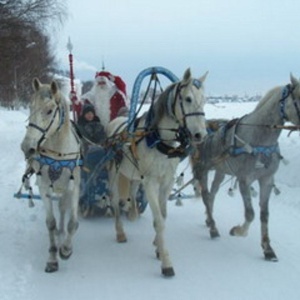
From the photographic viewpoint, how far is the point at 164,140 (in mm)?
5609

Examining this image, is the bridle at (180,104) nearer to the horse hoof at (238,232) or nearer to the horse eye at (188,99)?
the horse eye at (188,99)

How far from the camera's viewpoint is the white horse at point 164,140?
5176mm

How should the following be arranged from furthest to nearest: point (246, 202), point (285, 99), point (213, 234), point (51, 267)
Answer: point (213, 234) → point (246, 202) → point (285, 99) → point (51, 267)

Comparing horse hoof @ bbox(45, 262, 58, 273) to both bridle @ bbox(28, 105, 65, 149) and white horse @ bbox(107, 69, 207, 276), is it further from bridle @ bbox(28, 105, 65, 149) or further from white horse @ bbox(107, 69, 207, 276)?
bridle @ bbox(28, 105, 65, 149)

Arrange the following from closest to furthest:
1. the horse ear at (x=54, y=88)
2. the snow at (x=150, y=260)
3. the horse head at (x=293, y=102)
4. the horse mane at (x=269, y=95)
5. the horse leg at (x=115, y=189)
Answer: the snow at (x=150, y=260)
the horse ear at (x=54, y=88)
the horse head at (x=293, y=102)
the horse mane at (x=269, y=95)
the horse leg at (x=115, y=189)

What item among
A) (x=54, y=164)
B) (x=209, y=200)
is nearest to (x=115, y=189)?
(x=209, y=200)

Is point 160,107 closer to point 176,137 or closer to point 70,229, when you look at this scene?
point 176,137

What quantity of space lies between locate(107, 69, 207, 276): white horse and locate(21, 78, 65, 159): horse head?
1.01 m

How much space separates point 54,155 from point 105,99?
3.47m

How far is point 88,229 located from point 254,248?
2.44 metres

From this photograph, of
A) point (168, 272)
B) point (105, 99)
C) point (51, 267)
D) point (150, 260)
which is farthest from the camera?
point (105, 99)

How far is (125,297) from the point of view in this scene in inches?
194

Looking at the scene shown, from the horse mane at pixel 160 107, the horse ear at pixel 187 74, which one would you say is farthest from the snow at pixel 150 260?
the horse ear at pixel 187 74

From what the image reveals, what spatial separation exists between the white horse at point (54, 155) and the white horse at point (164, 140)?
0.74m
